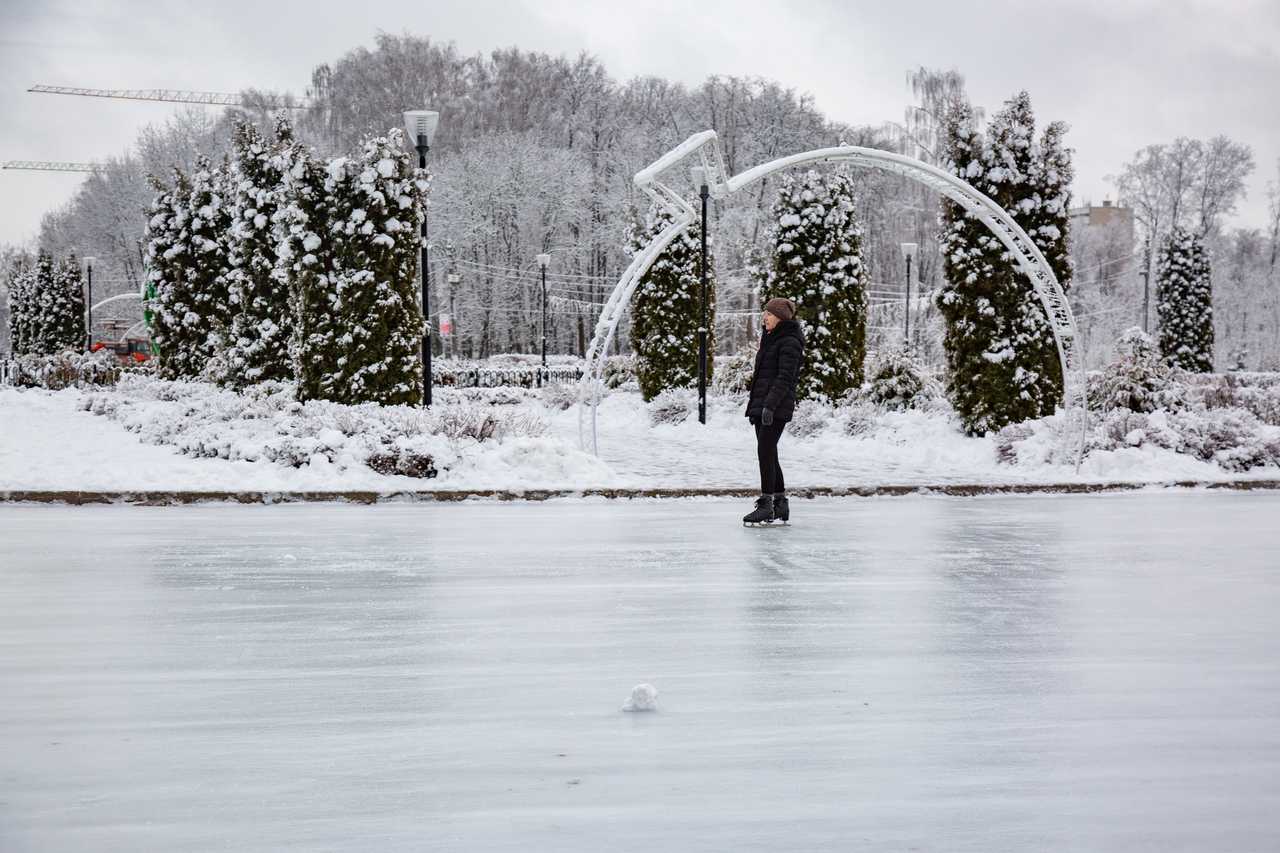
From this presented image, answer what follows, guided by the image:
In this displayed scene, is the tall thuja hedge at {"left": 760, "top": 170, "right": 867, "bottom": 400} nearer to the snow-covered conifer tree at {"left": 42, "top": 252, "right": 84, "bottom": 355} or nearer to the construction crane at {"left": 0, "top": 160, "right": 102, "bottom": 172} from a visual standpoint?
the snow-covered conifer tree at {"left": 42, "top": 252, "right": 84, "bottom": 355}

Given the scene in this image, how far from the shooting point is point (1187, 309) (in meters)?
40.7

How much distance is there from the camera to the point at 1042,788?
3.62m

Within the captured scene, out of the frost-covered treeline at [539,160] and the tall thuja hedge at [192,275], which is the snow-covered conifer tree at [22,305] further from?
the tall thuja hedge at [192,275]

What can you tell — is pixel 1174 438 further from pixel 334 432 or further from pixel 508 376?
pixel 508 376

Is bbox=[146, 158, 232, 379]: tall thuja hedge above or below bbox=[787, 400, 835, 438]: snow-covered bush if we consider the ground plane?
above

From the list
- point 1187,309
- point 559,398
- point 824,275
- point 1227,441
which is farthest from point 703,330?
point 1187,309

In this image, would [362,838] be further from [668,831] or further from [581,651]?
[581,651]

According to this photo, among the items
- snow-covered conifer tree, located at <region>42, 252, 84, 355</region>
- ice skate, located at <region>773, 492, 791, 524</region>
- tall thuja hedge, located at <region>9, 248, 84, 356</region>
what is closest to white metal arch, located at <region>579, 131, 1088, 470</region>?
ice skate, located at <region>773, 492, 791, 524</region>

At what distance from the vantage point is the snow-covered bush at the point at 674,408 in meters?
24.6

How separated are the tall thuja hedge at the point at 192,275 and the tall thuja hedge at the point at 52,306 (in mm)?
18249

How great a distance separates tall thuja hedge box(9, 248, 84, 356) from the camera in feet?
152

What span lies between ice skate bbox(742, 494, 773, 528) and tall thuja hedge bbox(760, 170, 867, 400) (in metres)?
13.6

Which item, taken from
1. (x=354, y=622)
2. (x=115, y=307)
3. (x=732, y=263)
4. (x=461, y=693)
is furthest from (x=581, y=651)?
(x=115, y=307)

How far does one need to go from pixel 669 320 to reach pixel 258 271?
406 inches
